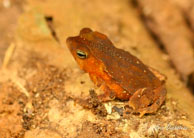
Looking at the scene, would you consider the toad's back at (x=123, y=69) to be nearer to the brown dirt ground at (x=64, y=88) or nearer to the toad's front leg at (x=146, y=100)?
the toad's front leg at (x=146, y=100)

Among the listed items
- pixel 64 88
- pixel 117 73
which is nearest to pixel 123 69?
pixel 117 73

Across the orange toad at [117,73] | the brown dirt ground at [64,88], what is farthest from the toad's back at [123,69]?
the brown dirt ground at [64,88]

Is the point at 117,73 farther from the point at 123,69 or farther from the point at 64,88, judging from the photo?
the point at 64,88

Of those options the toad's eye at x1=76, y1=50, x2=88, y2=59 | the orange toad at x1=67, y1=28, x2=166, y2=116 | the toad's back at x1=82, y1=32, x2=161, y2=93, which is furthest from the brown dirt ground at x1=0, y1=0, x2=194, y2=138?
the toad's eye at x1=76, y1=50, x2=88, y2=59

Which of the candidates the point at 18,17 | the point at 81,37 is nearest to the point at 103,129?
the point at 81,37

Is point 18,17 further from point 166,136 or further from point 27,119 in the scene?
point 166,136

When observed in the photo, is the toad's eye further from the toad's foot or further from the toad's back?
the toad's foot
